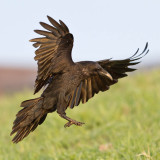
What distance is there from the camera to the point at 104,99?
7.94m

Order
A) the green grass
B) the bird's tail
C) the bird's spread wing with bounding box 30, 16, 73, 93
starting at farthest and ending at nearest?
the green grass
the bird's tail
the bird's spread wing with bounding box 30, 16, 73, 93

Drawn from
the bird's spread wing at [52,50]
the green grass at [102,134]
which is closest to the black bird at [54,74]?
the bird's spread wing at [52,50]

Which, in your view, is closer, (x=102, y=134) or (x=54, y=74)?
(x=54, y=74)

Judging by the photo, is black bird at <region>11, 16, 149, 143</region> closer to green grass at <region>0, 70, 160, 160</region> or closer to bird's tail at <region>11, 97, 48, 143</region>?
bird's tail at <region>11, 97, 48, 143</region>

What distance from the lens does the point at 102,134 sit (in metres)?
5.88

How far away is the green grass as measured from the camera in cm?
439

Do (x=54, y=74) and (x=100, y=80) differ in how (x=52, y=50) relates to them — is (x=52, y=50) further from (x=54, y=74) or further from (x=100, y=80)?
(x=100, y=80)

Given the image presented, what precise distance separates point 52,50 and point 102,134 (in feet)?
8.11

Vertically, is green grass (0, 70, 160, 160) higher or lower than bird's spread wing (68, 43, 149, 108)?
lower

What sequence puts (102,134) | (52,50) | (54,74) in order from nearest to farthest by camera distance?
(52,50) → (54,74) → (102,134)

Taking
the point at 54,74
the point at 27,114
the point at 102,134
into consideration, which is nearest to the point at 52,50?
the point at 54,74

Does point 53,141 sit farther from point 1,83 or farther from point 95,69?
point 1,83

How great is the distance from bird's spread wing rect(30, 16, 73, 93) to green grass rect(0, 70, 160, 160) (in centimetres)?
112

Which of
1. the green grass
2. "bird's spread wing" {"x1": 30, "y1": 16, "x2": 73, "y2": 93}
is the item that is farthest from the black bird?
the green grass
